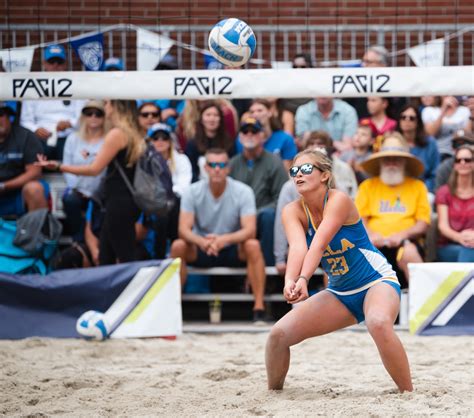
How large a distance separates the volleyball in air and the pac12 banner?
228 cm

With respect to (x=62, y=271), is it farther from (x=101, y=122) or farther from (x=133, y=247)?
(x=101, y=122)

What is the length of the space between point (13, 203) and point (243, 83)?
2.78 meters

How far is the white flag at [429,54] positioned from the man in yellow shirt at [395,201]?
2.00 m

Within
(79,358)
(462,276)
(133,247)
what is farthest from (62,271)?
(462,276)

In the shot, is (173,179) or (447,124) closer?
(173,179)

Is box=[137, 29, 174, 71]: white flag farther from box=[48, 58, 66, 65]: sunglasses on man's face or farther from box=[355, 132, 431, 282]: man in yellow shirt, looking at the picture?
box=[355, 132, 431, 282]: man in yellow shirt

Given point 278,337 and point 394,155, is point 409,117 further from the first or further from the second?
point 278,337

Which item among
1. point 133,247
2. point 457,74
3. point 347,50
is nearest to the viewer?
point 457,74

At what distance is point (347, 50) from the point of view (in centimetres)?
1055

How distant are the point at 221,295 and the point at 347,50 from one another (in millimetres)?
3895

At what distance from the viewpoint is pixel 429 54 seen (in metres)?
9.78

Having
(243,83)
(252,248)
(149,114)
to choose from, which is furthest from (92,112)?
(243,83)

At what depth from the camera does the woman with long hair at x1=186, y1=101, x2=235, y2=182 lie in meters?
8.59

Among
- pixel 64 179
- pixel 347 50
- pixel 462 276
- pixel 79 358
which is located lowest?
pixel 79 358
